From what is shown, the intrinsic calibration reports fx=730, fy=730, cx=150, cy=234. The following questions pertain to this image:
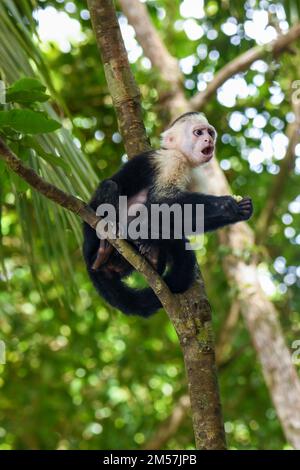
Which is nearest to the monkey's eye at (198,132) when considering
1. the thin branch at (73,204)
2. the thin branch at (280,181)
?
the thin branch at (73,204)

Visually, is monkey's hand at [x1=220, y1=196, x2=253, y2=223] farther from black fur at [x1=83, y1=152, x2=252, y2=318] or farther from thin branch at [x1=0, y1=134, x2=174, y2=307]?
thin branch at [x1=0, y1=134, x2=174, y2=307]

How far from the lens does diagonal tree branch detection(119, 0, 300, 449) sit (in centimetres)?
480

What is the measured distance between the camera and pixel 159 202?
10.9ft

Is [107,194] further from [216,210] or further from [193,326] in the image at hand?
[193,326]

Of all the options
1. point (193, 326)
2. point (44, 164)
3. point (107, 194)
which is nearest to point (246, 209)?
point (107, 194)

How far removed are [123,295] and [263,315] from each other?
1.77 meters

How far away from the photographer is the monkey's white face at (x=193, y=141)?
367 cm

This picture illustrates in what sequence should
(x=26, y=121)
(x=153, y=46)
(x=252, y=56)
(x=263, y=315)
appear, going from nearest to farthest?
1. (x=26, y=121)
2. (x=263, y=315)
3. (x=252, y=56)
4. (x=153, y=46)

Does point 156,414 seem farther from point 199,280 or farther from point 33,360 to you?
point 199,280

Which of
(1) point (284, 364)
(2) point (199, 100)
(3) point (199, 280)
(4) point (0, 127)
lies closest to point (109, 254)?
(3) point (199, 280)

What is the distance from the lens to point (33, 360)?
6.75 metres

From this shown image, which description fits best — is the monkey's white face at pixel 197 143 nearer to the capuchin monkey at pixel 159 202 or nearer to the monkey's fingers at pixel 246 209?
the capuchin monkey at pixel 159 202

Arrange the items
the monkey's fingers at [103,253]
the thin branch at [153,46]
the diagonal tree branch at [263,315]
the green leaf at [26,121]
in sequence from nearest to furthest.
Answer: the green leaf at [26,121] < the monkey's fingers at [103,253] < the diagonal tree branch at [263,315] < the thin branch at [153,46]

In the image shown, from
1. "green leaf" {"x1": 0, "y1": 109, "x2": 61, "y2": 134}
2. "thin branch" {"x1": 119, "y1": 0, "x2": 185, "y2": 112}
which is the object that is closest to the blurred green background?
"thin branch" {"x1": 119, "y1": 0, "x2": 185, "y2": 112}
